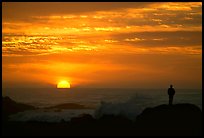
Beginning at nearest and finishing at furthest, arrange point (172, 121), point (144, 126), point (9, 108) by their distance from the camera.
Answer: point (172, 121) < point (144, 126) < point (9, 108)

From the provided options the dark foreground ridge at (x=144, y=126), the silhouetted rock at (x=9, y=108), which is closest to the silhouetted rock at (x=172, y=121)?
the dark foreground ridge at (x=144, y=126)

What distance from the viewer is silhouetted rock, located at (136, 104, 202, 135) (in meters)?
18.8

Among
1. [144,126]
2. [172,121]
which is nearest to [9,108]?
[144,126]

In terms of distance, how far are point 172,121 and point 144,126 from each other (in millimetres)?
1433

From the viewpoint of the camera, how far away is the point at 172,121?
62.8 feet

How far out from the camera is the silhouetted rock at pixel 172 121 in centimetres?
1878

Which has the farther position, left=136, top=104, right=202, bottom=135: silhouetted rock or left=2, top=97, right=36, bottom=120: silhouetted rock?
left=2, top=97, right=36, bottom=120: silhouetted rock

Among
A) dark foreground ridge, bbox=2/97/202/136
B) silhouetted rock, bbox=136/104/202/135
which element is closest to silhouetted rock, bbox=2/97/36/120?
dark foreground ridge, bbox=2/97/202/136

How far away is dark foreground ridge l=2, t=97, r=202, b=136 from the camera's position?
18875 millimetres

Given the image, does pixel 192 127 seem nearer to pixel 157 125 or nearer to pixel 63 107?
pixel 157 125

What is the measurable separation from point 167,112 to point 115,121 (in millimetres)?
3245

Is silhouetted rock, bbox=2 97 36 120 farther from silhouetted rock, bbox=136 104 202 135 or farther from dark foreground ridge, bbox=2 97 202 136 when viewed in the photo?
silhouetted rock, bbox=136 104 202 135

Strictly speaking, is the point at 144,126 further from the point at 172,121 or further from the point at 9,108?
A: the point at 9,108

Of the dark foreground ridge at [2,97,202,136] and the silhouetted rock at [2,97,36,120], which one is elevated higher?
the dark foreground ridge at [2,97,202,136]
